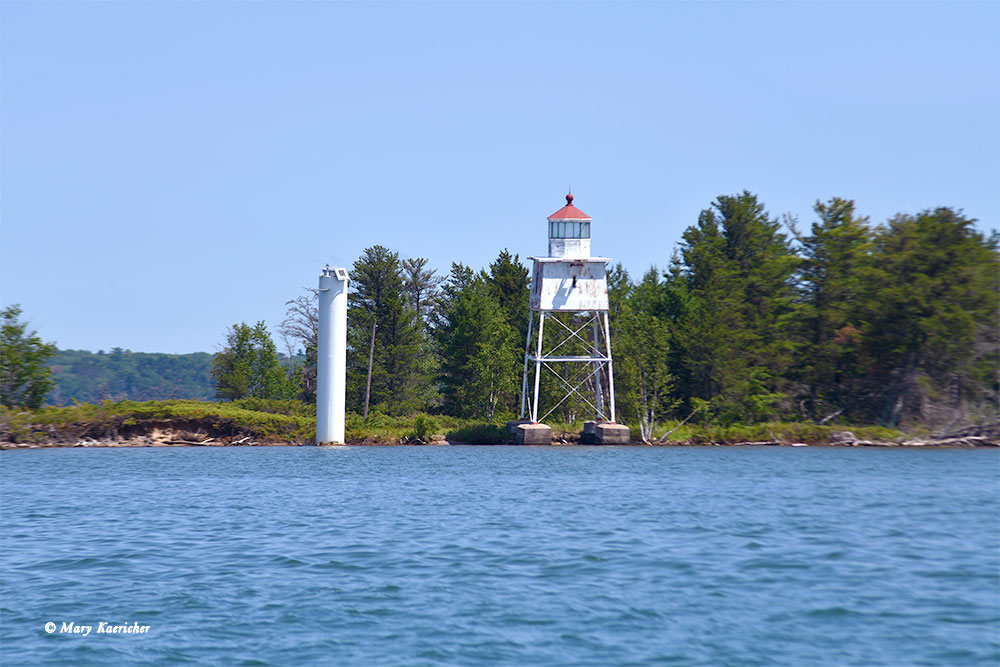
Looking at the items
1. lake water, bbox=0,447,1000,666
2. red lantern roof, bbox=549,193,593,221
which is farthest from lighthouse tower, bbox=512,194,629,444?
lake water, bbox=0,447,1000,666

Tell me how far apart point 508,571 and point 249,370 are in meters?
75.2

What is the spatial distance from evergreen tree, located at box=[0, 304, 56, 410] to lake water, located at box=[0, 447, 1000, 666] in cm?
2987

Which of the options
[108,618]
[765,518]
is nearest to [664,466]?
[765,518]

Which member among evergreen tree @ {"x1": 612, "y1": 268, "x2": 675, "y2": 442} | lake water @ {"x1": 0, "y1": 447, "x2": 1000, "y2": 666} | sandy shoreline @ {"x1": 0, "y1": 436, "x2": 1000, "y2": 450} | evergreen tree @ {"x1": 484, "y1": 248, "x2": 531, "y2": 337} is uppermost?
evergreen tree @ {"x1": 484, "y1": 248, "x2": 531, "y2": 337}

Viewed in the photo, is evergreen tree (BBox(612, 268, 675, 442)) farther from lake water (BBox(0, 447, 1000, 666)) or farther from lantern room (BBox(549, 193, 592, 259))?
lake water (BBox(0, 447, 1000, 666))

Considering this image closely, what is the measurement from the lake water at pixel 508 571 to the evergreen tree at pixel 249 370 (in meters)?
50.9

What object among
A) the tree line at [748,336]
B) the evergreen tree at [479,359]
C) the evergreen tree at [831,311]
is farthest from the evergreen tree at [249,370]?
the evergreen tree at [831,311]

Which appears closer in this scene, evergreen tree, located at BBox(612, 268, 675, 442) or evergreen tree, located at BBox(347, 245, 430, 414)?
evergreen tree, located at BBox(612, 268, 675, 442)

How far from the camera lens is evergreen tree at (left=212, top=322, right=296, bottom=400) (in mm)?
86875

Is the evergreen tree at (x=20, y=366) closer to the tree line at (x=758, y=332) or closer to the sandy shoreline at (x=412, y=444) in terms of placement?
the sandy shoreline at (x=412, y=444)

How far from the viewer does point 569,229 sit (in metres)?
63.7

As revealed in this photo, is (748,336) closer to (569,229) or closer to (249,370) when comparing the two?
(569,229)

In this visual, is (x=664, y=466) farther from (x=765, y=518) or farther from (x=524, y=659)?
(x=524, y=659)

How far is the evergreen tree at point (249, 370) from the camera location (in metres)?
86.9
